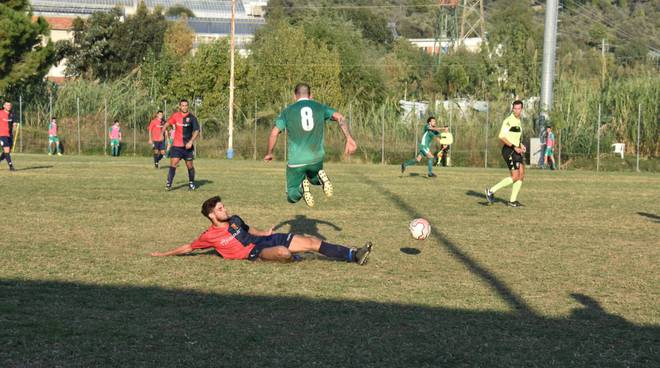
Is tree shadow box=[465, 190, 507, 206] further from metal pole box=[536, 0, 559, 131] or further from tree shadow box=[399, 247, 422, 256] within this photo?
metal pole box=[536, 0, 559, 131]

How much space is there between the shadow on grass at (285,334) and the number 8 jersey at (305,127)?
3.37 meters

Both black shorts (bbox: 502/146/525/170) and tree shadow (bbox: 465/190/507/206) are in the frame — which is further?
tree shadow (bbox: 465/190/507/206)

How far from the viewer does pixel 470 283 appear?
8.91m

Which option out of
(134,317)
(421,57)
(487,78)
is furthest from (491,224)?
(421,57)

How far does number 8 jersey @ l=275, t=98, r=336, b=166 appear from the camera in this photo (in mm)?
10859

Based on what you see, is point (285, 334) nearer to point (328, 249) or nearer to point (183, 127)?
point (328, 249)

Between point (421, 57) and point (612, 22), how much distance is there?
160 ft

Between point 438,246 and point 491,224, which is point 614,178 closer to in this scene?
point 491,224

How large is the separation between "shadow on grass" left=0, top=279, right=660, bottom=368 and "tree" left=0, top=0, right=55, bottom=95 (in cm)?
4191

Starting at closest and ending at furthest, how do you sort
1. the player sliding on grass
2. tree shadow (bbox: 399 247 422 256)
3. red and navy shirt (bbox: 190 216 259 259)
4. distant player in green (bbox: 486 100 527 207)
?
1. the player sliding on grass
2. red and navy shirt (bbox: 190 216 259 259)
3. tree shadow (bbox: 399 247 422 256)
4. distant player in green (bbox: 486 100 527 207)

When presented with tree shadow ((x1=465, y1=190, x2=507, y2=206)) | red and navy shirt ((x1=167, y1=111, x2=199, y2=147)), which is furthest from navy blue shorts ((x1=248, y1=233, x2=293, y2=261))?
red and navy shirt ((x1=167, y1=111, x2=199, y2=147))

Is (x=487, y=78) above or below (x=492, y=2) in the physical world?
below

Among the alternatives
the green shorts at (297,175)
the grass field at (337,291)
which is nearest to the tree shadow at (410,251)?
the grass field at (337,291)

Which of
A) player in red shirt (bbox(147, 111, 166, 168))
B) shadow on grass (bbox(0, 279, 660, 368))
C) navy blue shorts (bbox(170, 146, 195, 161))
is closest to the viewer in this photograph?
shadow on grass (bbox(0, 279, 660, 368))
